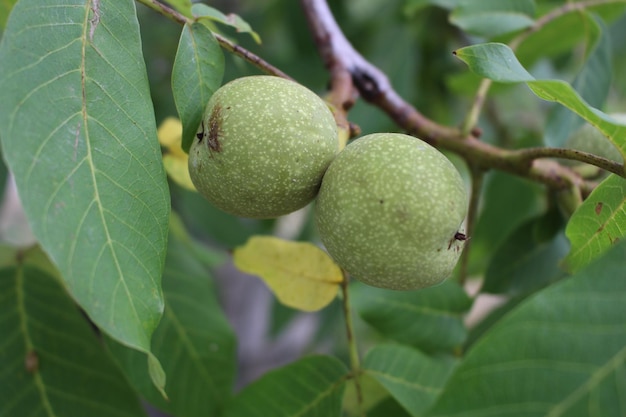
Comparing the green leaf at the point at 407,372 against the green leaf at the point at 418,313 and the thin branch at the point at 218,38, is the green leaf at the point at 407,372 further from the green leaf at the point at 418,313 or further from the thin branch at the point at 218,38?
the thin branch at the point at 218,38

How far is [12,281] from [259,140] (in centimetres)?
62

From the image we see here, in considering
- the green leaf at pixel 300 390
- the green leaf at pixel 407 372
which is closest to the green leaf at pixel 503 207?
the green leaf at pixel 407 372

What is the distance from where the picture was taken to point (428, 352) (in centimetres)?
125

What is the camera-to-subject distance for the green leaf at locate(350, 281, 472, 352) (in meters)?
1.23

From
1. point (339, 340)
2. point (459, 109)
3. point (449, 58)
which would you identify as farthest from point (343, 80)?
point (339, 340)

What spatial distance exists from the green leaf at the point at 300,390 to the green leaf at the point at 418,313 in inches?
6.9

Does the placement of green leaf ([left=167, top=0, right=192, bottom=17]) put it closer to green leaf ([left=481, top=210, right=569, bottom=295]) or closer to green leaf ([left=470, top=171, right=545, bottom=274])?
green leaf ([left=481, top=210, right=569, bottom=295])

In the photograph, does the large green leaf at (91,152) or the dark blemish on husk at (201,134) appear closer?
the large green leaf at (91,152)

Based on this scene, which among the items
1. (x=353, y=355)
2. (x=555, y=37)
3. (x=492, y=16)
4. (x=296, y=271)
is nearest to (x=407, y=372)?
(x=353, y=355)

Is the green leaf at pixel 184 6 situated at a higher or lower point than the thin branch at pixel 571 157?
higher

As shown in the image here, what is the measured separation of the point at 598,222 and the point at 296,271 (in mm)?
518

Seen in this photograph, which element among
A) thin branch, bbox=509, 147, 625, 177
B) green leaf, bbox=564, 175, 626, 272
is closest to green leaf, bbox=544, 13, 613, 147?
thin branch, bbox=509, 147, 625, 177

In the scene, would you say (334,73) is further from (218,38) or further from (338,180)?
(338,180)

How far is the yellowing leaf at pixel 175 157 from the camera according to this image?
3.84 feet
